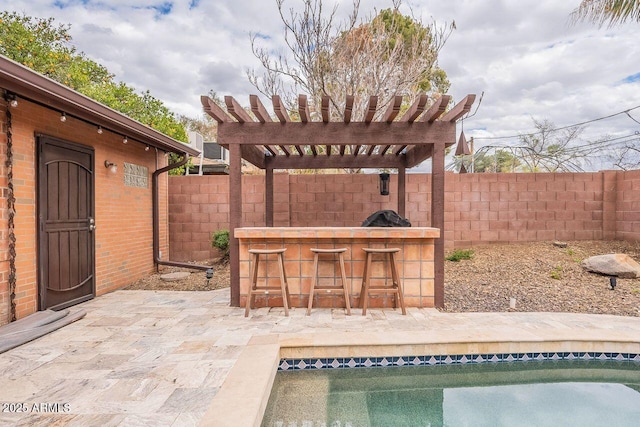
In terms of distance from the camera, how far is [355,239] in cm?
423

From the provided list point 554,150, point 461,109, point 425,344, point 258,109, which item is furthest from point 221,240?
point 554,150

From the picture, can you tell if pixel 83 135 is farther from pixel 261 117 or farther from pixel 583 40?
pixel 583 40

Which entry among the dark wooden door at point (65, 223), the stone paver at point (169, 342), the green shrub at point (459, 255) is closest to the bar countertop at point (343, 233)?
the stone paver at point (169, 342)

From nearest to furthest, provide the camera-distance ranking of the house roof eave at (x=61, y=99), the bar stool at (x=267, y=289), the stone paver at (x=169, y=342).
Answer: the stone paver at (x=169, y=342), the house roof eave at (x=61, y=99), the bar stool at (x=267, y=289)

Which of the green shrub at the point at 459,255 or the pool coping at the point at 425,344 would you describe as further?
the green shrub at the point at 459,255

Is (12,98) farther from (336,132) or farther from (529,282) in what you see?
(529,282)

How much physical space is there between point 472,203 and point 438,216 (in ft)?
10.4

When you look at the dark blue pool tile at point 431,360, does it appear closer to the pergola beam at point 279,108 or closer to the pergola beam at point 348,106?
the pergola beam at point 348,106

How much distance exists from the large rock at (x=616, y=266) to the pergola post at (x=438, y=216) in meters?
2.98

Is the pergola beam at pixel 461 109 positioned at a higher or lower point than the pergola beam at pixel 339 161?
higher

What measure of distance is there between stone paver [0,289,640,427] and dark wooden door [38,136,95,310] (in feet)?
1.31

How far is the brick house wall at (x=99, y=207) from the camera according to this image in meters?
3.58

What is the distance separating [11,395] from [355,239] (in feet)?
10.5

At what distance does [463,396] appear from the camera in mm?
2729
